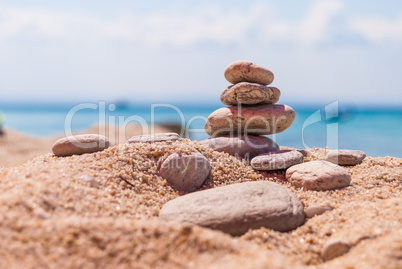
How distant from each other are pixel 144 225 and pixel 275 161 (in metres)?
3.01

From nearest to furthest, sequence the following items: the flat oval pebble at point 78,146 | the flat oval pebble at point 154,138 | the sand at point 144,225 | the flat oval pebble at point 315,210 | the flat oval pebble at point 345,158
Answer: the sand at point 144,225 → the flat oval pebble at point 315,210 → the flat oval pebble at point 78,146 → the flat oval pebble at point 154,138 → the flat oval pebble at point 345,158

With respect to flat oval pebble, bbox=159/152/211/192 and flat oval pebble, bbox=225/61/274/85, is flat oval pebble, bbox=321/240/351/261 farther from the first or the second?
flat oval pebble, bbox=225/61/274/85

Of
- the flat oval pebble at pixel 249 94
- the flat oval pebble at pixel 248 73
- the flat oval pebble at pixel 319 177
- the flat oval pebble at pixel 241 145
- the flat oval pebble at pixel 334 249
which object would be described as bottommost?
the flat oval pebble at pixel 334 249

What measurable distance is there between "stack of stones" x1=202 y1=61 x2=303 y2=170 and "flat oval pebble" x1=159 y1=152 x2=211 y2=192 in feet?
3.99

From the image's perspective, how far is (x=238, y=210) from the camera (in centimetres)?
338

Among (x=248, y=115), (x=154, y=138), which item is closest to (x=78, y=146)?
(x=154, y=138)

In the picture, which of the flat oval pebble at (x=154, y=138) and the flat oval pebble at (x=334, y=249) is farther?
the flat oval pebble at (x=154, y=138)

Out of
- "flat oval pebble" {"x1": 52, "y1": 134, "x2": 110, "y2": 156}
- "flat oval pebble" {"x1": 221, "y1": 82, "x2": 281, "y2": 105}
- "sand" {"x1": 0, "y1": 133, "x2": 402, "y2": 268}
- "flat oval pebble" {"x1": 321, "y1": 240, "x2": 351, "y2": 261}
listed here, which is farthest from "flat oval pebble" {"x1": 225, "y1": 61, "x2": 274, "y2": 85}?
"flat oval pebble" {"x1": 321, "y1": 240, "x2": 351, "y2": 261}

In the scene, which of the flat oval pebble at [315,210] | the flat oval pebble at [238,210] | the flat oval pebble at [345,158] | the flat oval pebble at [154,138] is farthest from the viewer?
the flat oval pebble at [345,158]

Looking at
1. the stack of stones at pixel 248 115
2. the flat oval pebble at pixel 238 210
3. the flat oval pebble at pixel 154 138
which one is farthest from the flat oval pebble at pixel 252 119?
the flat oval pebble at pixel 238 210

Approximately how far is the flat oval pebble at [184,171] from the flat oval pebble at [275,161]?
1016 mm

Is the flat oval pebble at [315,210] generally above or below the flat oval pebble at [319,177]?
below

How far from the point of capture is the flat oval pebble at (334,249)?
2.93 metres

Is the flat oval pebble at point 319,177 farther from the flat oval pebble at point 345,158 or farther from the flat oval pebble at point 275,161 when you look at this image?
the flat oval pebble at point 345,158
